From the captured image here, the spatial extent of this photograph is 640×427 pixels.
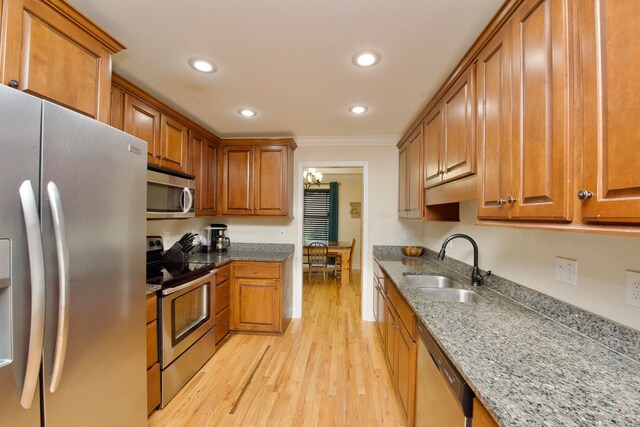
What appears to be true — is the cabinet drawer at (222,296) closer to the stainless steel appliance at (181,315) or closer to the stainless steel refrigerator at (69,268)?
the stainless steel appliance at (181,315)

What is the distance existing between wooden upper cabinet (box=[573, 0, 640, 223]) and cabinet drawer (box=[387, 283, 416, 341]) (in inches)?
39.0

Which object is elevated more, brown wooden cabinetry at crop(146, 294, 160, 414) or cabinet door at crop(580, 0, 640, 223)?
cabinet door at crop(580, 0, 640, 223)

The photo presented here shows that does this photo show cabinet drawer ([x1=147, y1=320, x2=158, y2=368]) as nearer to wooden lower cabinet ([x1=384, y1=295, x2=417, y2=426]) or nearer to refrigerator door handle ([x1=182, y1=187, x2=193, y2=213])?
refrigerator door handle ([x1=182, y1=187, x2=193, y2=213])

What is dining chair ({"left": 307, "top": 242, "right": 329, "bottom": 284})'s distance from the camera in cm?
524

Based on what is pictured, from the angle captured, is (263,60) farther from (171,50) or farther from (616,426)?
(616,426)

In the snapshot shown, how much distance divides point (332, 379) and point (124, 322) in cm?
170

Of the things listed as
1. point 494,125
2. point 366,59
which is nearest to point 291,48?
point 366,59

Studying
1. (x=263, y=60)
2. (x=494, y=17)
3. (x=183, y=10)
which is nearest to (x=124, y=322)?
(x=183, y=10)

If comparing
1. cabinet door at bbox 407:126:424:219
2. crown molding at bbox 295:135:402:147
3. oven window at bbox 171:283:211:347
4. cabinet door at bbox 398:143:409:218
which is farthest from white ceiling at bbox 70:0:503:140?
oven window at bbox 171:283:211:347

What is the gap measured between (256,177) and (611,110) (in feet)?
9.86

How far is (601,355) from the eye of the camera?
0.93 metres

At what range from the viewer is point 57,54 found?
3.87 ft

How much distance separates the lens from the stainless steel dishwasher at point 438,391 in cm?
87

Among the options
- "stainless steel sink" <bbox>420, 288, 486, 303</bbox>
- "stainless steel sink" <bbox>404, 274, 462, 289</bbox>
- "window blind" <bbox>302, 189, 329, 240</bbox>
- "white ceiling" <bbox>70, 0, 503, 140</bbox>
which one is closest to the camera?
"white ceiling" <bbox>70, 0, 503, 140</bbox>
